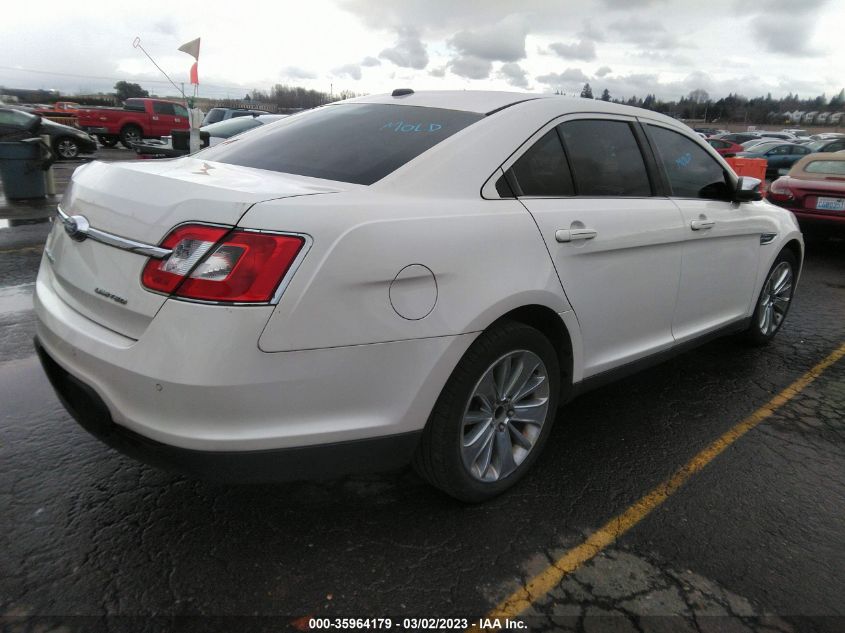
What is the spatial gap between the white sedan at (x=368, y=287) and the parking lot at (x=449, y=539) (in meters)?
0.32

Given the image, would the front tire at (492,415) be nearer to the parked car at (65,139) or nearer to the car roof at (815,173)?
the car roof at (815,173)

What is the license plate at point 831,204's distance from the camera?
26.5ft

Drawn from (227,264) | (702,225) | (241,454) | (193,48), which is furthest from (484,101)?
(193,48)

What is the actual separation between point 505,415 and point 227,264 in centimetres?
134

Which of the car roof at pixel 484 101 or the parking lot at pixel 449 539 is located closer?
the parking lot at pixel 449 539

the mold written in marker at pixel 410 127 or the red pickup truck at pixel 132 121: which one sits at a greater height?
the mold written in marker at pixel 410 127

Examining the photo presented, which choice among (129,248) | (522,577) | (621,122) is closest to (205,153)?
(129,248)

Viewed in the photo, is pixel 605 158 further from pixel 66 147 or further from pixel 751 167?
pixel 66 147

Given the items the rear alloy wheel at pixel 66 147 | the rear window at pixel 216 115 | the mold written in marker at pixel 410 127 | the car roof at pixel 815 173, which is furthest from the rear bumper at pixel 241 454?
the rear window at pixel 216 115

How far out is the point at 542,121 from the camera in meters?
2.83

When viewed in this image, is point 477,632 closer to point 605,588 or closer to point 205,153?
point 605,588

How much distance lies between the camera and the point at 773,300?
15.7ft

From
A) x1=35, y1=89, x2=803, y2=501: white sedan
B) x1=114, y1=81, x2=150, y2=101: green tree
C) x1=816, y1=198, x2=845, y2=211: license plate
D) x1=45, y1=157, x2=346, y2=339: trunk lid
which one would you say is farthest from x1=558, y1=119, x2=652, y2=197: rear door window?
x1=114, y1=81, x2=150, y2=101: green tree

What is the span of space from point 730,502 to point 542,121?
1.89 m
